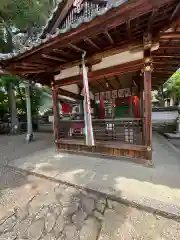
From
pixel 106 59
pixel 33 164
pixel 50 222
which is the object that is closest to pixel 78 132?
pixel 33 164

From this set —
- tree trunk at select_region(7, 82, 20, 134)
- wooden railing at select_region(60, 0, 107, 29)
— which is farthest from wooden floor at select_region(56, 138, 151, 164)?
tree trunk at select_region(7, 82, 20, 134)

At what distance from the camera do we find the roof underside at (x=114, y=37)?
1948 mm

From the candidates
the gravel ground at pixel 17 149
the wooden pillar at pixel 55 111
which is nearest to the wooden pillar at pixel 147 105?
the wooden pillar at pixel 55 111

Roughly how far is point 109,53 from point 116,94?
14.8 feet

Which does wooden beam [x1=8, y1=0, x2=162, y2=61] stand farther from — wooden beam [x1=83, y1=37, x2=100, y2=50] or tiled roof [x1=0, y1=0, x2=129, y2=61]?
wooden beam [x1=83, y1=37, x2=100, y2=50]

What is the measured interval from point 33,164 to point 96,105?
6.42 metres

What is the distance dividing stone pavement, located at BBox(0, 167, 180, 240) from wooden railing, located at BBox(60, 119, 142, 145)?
2.09 metres

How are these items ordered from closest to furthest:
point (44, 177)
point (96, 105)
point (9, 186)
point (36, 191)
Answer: point (36, 191) → point (9, 186) → point (44, 177) → point (96, 105)

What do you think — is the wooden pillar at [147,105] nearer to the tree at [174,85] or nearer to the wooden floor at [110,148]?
the wooden floor at [110,148]

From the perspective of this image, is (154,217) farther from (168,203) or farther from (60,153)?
(60,153)

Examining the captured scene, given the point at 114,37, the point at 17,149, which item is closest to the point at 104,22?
the point at 114,37

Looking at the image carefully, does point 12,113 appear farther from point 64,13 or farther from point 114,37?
point 114,37

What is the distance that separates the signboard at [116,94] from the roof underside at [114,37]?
2933 mm

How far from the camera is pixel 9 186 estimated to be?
273 cm
